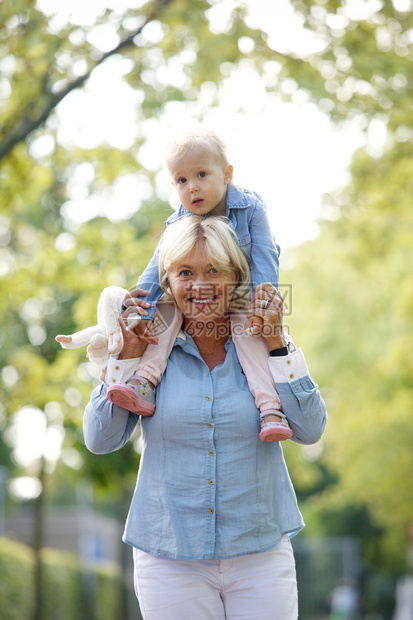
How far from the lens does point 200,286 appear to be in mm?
2879

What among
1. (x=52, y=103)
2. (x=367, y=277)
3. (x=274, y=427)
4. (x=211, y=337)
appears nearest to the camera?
(x=274, y=427)

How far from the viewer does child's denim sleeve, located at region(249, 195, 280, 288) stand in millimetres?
2949

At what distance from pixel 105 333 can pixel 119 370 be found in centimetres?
16

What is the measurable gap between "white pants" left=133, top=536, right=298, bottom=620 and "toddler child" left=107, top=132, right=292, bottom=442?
1.45ft

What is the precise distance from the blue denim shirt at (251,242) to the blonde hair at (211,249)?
1.8 inches

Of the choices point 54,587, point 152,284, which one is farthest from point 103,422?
point 54,587

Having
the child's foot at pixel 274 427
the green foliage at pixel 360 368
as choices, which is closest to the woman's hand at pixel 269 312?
the child's foot at pixel 274 427

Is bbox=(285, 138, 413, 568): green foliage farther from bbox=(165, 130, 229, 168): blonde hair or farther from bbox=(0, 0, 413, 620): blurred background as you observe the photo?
bbox=(165, 130, 229, 168): blonde hair

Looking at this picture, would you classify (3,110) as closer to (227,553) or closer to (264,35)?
(264,35)

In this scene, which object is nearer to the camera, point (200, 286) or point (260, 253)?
point (200, 286)

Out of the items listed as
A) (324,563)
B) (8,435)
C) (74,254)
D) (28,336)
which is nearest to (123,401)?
(74,254)

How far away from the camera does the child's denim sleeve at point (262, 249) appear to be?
9.68 feet

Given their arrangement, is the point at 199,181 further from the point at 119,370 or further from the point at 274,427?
the point at 274,427

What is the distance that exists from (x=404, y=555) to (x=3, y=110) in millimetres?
21226
